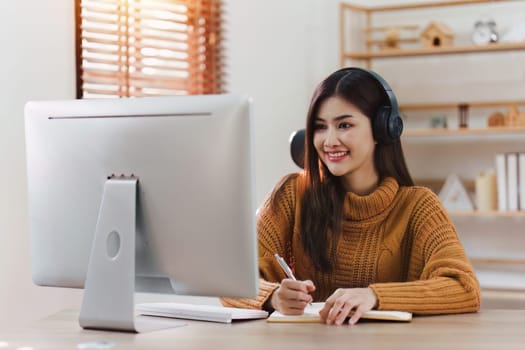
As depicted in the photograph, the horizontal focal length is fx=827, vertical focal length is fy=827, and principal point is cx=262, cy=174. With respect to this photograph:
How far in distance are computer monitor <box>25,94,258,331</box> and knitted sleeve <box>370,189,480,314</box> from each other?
1.43ft

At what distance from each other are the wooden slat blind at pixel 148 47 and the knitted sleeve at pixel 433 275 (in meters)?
1.45

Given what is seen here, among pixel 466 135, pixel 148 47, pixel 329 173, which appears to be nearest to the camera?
pixel 329 173

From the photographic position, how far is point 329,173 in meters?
2.33

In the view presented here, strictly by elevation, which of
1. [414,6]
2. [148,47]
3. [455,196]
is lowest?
[455,196]

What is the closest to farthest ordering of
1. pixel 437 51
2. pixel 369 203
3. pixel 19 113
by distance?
pixel 369 203 → pixel 19 113 → pixel 437 51

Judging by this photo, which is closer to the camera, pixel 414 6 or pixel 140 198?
pixel 140 198

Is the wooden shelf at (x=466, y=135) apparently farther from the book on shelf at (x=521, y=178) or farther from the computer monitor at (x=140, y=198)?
the computer monitor at (x=140, y=198)

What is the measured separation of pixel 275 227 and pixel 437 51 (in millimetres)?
1790

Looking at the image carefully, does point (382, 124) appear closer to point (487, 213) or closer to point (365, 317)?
point (365, 317)

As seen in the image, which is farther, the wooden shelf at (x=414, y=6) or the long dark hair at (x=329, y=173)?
the wooden shelf at (x=414, y=6)

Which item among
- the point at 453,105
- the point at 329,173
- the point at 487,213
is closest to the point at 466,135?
the point at 453,105

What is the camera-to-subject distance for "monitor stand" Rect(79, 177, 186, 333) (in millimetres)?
1721

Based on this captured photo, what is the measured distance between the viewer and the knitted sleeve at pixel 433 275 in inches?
75.6

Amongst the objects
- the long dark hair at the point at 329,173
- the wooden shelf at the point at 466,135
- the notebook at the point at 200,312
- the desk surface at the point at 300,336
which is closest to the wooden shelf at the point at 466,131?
the wooden shelf at the point at 466,135
